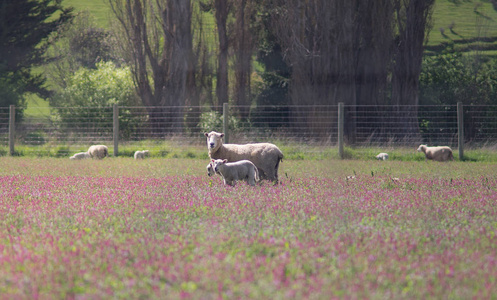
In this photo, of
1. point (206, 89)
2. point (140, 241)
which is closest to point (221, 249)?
point (140, 241)

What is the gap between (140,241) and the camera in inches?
217

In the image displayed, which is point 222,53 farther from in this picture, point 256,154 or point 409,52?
point 256,154

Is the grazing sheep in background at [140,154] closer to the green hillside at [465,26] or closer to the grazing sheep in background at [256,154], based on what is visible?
the grazing sheep in background at [256,154]

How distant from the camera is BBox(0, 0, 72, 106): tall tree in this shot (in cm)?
3266

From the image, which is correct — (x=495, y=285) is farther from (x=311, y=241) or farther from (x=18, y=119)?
(x=18, y=119)

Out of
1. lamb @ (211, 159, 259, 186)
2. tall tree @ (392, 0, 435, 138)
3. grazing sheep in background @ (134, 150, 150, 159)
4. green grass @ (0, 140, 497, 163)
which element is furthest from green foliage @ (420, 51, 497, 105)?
lamb @ (211, 159, 259, 186)

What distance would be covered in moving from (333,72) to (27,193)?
55.8 ft

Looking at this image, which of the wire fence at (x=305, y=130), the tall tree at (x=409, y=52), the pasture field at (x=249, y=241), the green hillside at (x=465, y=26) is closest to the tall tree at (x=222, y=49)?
the wire fence at (x=305, y=130)

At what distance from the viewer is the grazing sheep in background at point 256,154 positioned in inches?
432

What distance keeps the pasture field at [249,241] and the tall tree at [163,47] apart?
1721cm

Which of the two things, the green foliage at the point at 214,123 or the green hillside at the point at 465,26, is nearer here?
the green foliage at the point at 214,123

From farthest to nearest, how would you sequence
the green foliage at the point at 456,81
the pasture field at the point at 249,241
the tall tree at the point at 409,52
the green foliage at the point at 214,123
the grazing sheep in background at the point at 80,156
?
the green foliage at the point at 456,81 < the green foliage at the point at 214,123 < the tall tree at the point at 409,52 < the grazing sheep in background at the point at 80,156 < the pasture field at the point at 249,241

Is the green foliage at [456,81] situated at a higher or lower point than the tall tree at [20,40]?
lower

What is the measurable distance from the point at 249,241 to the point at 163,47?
2370 centimetres
